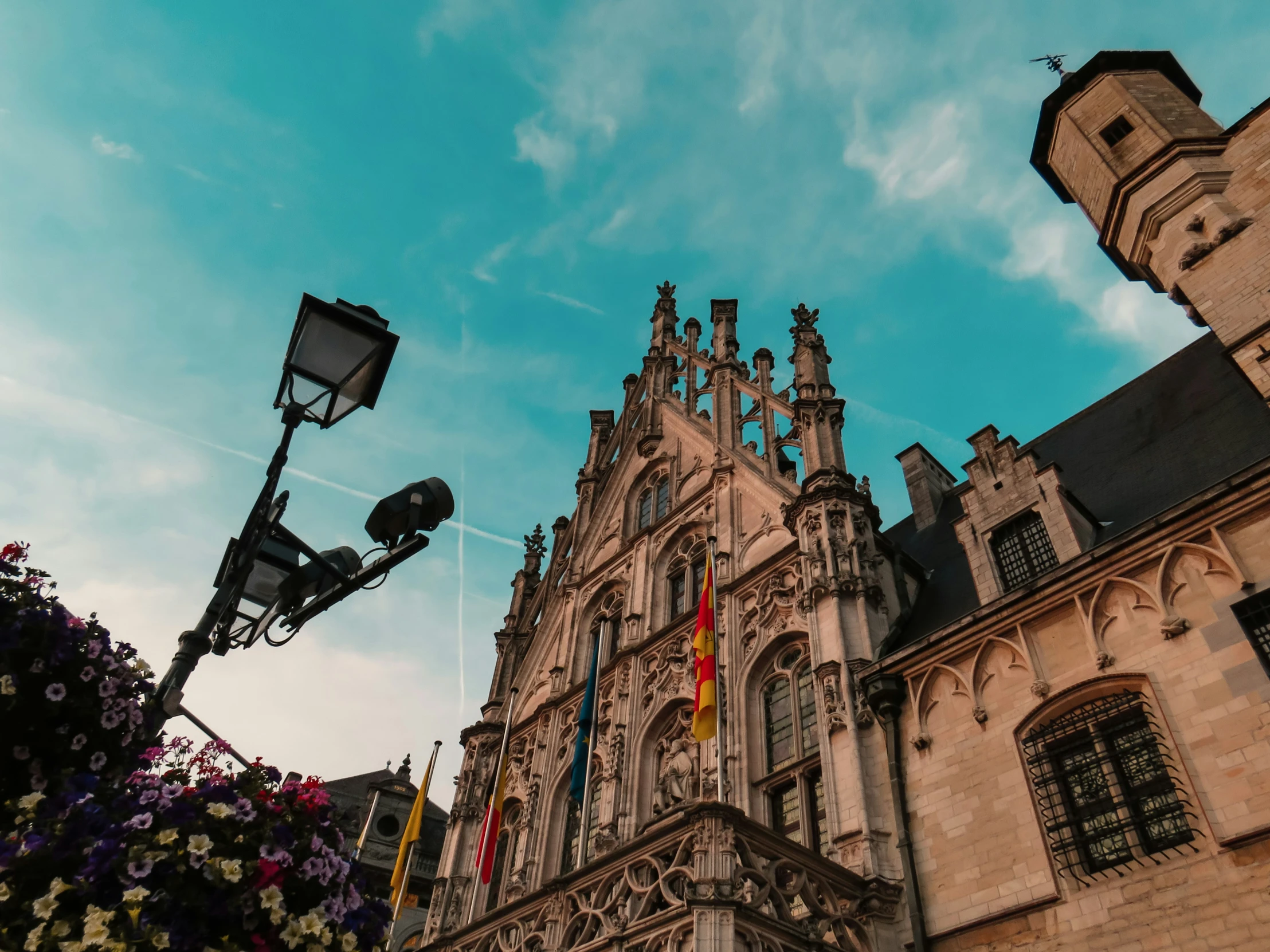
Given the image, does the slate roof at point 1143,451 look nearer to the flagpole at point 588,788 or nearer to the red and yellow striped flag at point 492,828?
the flagpole at point 588,788

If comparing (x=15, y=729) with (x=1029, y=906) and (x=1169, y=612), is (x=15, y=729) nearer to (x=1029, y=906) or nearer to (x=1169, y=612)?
(x=1029, y=906)

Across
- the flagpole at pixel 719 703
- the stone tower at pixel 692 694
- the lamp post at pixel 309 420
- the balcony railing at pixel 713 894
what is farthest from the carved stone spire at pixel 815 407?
the lamp post at pixel 309 420

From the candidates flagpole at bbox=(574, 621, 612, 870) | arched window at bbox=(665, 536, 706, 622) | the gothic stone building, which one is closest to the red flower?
the gothic stone building

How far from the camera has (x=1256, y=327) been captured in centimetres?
1361

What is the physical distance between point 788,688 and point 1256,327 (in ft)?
30.2

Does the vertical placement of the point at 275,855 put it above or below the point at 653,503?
below

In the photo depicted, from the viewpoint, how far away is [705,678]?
543 inches

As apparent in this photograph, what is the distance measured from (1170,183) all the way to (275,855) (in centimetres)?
1936

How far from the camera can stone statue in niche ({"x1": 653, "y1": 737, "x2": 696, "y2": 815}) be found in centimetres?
1513

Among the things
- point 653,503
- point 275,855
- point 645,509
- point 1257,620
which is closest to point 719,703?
point 1257,620

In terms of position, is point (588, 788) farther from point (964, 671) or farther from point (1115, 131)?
point (1115, 131)

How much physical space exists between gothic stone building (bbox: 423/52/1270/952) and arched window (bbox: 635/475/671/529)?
0.14 metres

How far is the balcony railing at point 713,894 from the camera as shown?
32.1 feet

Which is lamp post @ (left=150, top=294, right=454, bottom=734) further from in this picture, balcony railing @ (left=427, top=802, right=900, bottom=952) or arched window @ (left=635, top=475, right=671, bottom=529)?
arched window @ (left=635, top=475, right=671, bottom=529)
